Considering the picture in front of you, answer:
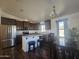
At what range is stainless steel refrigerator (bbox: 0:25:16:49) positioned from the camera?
722 centimetres

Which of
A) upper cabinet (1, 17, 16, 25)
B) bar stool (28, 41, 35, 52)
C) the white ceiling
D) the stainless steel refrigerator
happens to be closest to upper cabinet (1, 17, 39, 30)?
upper cabinet (1, 17, 16, 25)

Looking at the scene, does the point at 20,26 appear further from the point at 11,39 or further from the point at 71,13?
the point at 71,13

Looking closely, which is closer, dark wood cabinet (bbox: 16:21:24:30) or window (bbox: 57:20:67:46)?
window (bbox: 57:20:67:46)

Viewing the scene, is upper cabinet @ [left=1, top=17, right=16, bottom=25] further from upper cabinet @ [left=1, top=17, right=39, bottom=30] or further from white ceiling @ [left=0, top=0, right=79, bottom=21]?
white ceiling @ [left=0, top=0, right=79, bottom=21]

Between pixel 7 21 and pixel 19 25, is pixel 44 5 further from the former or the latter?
pixel 19 25

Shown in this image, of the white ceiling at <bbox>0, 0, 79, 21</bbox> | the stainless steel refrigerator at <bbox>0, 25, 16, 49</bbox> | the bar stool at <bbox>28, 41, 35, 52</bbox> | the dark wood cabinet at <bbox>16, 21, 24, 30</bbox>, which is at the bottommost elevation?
the bar stool at <bbox>28, 41, 35, 52</bbox>

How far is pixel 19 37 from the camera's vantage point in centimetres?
916

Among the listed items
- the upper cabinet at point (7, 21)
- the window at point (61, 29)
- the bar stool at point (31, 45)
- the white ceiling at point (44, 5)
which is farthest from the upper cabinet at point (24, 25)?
the white ceiling at point (44, 5)

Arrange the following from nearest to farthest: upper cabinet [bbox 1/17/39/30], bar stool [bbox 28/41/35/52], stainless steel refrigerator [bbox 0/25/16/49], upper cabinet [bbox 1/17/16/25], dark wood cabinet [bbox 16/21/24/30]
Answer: bar stool [bbox 28/41/35/52], stainless steel refrigerator [bbox 0/25/16/49], upper cabinet [bbox 1/17/16/25], upper cabinet [bbox 1/17/39/30], dark wood cabinet [bbox 16/21/24/30]

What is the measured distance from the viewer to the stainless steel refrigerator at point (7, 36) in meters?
7.22

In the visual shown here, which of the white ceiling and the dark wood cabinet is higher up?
the white ceiling

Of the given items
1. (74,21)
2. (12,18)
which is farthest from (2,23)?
(74,21)

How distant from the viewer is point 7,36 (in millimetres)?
7613

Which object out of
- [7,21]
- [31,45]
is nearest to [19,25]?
[7,21]
